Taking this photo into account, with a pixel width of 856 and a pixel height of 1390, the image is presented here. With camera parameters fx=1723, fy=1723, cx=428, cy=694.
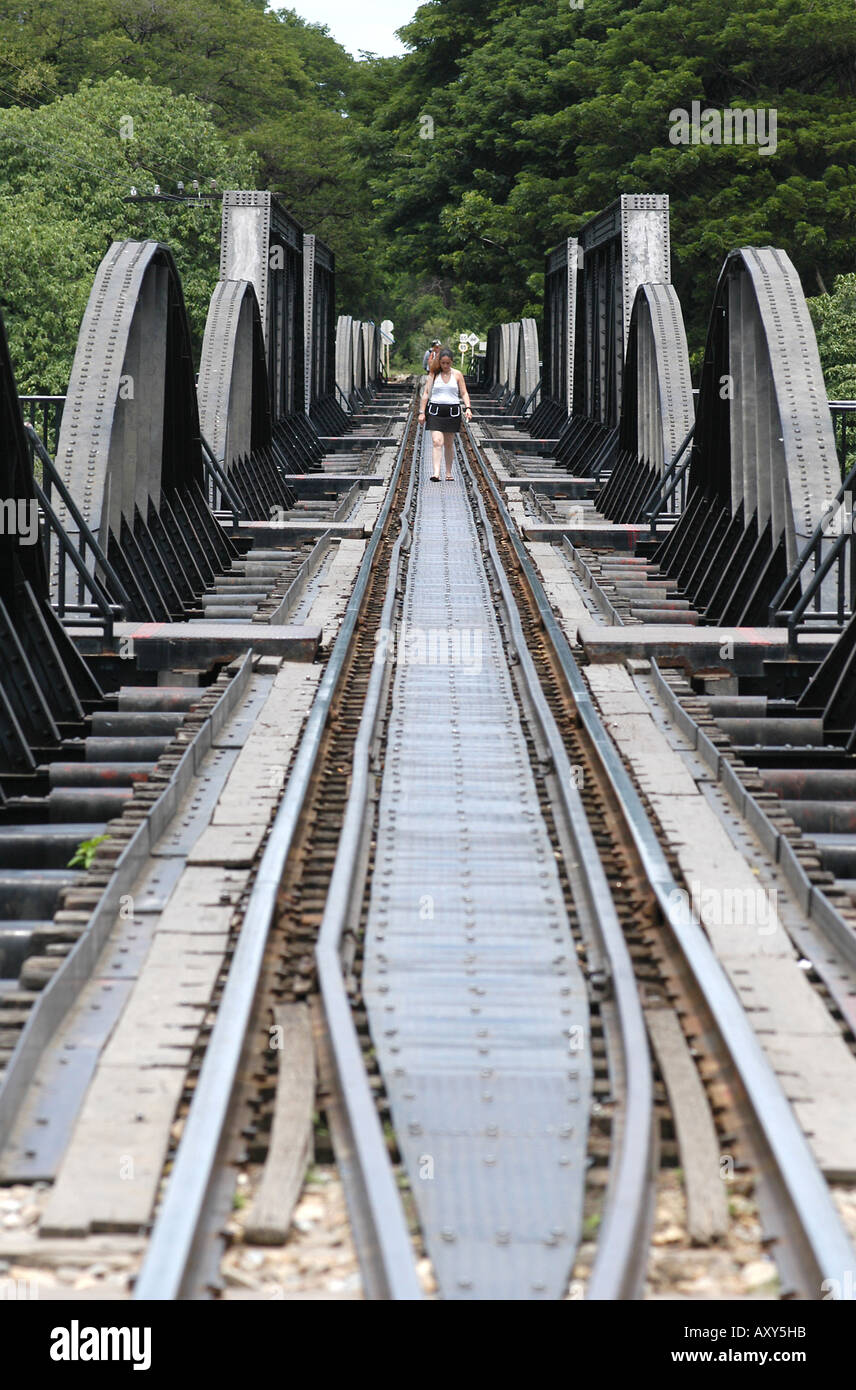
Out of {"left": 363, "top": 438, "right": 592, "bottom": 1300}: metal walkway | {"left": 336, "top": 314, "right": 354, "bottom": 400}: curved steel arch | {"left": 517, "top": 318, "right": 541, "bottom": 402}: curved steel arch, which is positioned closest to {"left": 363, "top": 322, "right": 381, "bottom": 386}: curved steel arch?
{"left": 336, "top": 314, "right": 354, "bottom": 400}: curved steel arch

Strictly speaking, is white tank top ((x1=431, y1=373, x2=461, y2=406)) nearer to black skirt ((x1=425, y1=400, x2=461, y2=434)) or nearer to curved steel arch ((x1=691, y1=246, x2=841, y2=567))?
black skirt ((x1=425, y1=400, x2=461, y2=434))

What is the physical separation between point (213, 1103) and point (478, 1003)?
1.21 meters

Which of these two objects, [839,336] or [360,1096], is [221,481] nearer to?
[360,1096]

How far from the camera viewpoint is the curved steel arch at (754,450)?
12125mm

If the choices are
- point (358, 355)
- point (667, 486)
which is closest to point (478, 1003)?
point (667, 486)

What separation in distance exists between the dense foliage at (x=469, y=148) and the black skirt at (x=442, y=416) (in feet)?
48.1

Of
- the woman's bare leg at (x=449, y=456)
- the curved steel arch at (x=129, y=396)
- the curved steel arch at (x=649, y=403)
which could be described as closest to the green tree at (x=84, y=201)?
the woman's bare leg at (x=449, y=456)

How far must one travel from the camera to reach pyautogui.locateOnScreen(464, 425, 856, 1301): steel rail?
3947mm

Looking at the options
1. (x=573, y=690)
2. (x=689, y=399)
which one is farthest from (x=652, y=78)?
(x=573, y=690)

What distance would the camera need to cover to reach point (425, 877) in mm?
6770

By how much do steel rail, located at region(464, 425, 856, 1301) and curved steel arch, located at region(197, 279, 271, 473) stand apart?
39.1 feet
